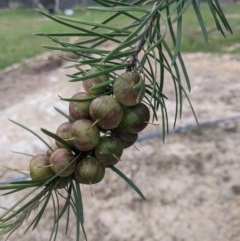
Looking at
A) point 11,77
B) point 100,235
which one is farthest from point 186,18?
point 100,235

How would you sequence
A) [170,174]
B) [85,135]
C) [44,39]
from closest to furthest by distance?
1. [85,135]
2. [170,174]
3. [44,39]

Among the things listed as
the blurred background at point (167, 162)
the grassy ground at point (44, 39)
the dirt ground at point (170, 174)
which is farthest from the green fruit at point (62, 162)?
the grassy ground at point (44, 39)

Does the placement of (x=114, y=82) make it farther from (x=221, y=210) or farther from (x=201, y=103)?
(x=201, y=103)

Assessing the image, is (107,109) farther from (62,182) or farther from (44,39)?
(44,39)

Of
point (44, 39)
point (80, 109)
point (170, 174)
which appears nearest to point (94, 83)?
point (80, 109)

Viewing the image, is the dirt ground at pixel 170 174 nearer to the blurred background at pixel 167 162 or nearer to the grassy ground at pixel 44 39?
the blurred background at pixel 167 162

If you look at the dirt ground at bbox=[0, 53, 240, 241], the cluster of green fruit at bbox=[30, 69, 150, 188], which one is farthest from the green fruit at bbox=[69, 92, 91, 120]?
the dirt ground at bbox=[0, 53, 240, 241]

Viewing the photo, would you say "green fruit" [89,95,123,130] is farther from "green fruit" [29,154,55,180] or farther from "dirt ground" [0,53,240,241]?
"dirt ground" [0,53,240,241]
